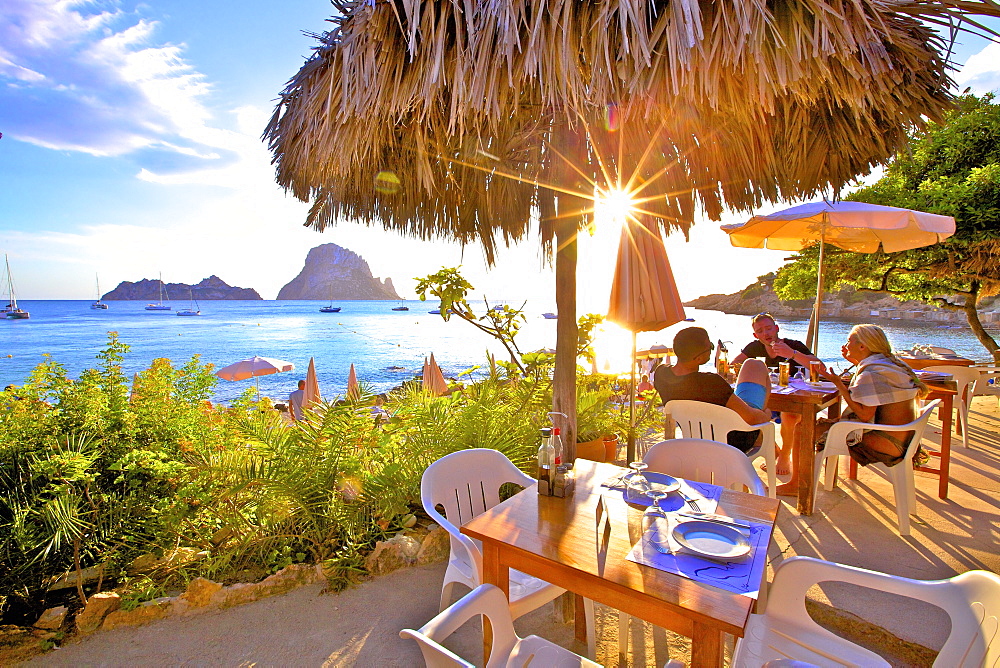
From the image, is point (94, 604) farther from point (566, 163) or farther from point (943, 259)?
point (943, 259)

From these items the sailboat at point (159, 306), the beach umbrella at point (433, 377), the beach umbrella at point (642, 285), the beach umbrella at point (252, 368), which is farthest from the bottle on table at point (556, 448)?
the sailboat at point (159, 306)

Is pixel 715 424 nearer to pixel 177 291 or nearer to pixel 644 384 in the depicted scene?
pixel 644 384

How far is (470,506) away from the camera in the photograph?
82.7 inches

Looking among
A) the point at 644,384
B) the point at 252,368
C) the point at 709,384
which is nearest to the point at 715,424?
the point at 709,384

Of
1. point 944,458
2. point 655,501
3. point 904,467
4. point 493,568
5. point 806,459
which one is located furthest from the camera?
point 944,458

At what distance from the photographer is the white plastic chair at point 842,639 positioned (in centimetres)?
100

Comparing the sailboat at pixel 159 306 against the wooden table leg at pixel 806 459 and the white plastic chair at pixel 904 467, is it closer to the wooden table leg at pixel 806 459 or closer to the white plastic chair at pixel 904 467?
the wooden table leg at pixel 806 459

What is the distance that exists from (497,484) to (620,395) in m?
4.84

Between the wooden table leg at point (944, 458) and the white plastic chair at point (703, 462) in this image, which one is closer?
the white plastic chair at point (703, 462)

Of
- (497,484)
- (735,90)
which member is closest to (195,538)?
(497,484)

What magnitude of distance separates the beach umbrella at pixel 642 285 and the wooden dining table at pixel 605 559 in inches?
69.1

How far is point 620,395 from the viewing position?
6.68 metres

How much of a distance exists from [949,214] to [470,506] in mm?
8000

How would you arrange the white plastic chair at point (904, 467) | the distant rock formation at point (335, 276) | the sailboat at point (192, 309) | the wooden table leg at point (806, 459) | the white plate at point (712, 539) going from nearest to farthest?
the white plate at point (712, 539), the white plastic chair at point (904, 467), the wooden table leg at point (806, 459), the sailboat at point (192, 309), the distant rock formation at point (335, 276)
